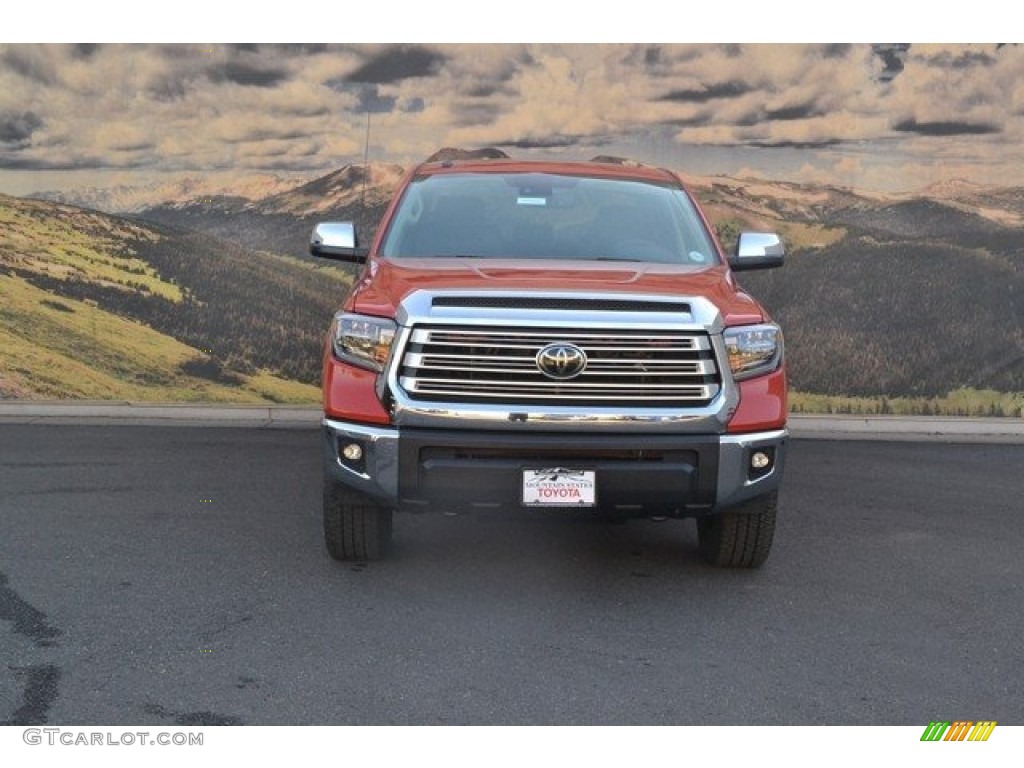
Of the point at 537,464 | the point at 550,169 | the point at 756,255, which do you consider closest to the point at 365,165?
the point at 550,169

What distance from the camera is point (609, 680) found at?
487cm

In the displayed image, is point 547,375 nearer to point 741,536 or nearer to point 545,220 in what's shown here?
point 741,536

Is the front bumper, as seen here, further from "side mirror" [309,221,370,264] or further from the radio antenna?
the radio antenna

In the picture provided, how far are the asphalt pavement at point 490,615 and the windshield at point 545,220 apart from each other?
155 cm

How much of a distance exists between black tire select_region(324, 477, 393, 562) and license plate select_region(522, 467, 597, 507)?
0.86 meters

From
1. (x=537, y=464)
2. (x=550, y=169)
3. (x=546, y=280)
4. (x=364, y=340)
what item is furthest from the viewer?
(x=550, y=169)

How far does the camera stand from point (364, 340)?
19.2ft

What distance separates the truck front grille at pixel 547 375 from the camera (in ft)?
18.8

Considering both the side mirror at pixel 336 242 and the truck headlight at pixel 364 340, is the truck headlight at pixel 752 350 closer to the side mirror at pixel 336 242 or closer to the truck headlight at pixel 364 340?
the truck headlight at pixel 364 340

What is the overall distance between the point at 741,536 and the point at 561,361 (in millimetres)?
1393

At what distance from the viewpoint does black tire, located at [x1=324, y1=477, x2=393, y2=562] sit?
20.6 feet

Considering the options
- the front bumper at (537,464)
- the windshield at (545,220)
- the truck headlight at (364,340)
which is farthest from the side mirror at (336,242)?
the front bumper at (537,464)

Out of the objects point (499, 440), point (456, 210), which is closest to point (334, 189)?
point (456, 210)

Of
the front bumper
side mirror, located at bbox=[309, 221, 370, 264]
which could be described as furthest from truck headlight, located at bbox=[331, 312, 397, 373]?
side mirror, located at bbox=[309, 221, 370, 264]
